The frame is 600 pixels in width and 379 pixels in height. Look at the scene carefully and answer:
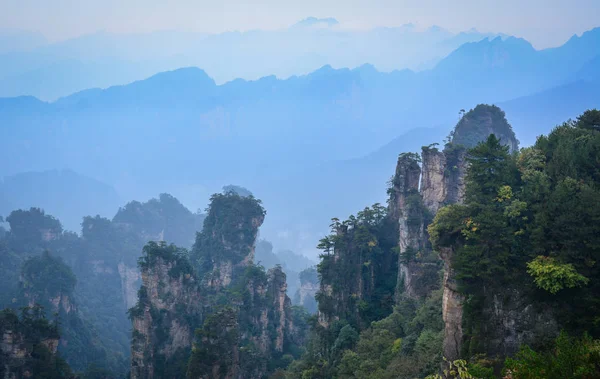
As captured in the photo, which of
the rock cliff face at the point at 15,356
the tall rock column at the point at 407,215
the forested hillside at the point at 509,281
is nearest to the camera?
the forested hillside at the point at 509,281

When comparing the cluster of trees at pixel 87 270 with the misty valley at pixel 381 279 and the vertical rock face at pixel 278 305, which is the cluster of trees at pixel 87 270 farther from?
the vertical rock face at pixel 278 305

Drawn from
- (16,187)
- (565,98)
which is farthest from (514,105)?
(16,187)

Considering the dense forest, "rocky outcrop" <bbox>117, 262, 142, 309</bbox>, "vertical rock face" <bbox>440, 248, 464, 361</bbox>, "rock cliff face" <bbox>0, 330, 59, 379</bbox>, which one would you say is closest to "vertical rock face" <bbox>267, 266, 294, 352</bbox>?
the dense forest

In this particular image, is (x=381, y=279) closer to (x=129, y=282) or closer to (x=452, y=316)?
(x=452, y=316)

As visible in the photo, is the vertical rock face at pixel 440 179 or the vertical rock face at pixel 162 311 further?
the vertical rock face at pixel 162 311

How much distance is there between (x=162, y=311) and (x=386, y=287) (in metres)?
18.1

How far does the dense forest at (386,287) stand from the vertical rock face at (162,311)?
4.6 inches

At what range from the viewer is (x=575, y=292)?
1653cm

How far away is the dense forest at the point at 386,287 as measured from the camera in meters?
17.2

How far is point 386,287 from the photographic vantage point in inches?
1406

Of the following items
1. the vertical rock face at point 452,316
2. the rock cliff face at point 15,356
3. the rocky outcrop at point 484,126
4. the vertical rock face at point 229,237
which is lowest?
the rock cliff face at point 15,356

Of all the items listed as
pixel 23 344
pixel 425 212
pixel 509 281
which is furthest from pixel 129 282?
pixel 509 281

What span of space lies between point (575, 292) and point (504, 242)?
293cm

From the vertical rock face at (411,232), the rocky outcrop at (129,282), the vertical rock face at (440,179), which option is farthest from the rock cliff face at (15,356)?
the rocky outcrop at (129,282)
